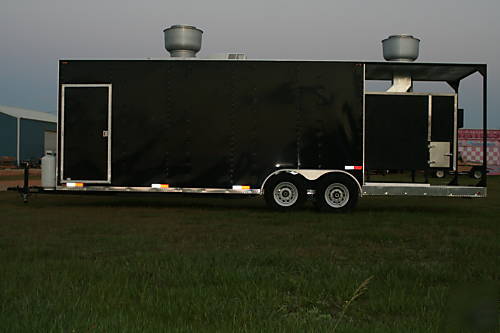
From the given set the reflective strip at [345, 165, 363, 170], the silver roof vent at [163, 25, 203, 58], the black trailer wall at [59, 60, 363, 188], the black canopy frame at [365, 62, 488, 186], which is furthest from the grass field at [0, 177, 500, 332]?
the silver roof vent at [163, 25, 203, 58]

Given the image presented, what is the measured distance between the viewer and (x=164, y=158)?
1124cm

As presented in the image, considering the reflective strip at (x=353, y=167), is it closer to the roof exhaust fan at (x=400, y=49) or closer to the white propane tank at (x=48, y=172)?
the roof exhaust fan at (x=400, y=49)

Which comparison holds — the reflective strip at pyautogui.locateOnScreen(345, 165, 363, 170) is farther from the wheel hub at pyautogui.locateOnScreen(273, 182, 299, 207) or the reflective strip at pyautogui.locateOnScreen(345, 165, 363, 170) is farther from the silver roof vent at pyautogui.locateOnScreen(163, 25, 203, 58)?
the silver roof vent at pyautogui.locateOnScreen(163, 25, 203, 58)

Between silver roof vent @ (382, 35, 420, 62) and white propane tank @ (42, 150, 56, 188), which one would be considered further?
white propane tank @ (42, 150, 56, 188)

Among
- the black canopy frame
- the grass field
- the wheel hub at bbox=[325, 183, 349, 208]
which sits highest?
the black canopy frame

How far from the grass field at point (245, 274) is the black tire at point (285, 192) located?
4.40 feet

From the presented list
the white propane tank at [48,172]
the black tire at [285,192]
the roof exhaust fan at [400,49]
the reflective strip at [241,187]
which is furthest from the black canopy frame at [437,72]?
the white propane tank at [48,172]

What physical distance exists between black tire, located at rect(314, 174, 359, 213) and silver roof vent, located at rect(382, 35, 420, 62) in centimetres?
305

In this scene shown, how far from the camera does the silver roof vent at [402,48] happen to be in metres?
11.5

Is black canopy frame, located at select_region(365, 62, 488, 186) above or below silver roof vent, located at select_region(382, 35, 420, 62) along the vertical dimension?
below

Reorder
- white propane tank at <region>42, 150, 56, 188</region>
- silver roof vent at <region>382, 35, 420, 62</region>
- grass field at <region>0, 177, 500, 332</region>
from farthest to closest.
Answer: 1. white propane tank at <region>42, 150, 56, 188</region>
2. silver roof vent at <region>382, 35, 420, 62</region>
3. grass field at <region>0, 177, 500, 332</region>

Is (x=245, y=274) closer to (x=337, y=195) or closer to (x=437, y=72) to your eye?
(x=337, y=195)

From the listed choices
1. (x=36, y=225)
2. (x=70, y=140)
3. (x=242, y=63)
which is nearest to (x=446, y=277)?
(x=36, y=225)

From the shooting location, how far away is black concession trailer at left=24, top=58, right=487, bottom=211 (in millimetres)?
11039
